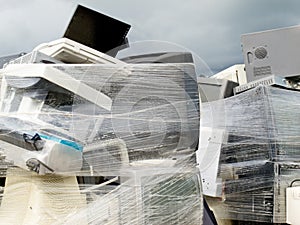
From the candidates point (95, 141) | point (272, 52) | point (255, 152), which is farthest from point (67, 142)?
point (272, 52)

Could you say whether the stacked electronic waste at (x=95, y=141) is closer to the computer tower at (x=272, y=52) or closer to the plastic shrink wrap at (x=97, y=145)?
the plastic shrink wrap at (x=97, y=145)

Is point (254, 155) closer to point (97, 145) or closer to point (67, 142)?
point (97, 145)

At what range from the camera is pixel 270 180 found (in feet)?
5.62

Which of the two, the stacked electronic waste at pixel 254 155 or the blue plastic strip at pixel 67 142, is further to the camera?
the stacked electronic waste at pixel 254 155

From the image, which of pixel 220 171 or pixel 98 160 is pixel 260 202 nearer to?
pixel 220 171

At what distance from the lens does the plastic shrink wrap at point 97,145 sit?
4.33 feet

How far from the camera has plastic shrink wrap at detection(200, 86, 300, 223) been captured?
5.63 ft

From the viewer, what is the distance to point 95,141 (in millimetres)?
1386

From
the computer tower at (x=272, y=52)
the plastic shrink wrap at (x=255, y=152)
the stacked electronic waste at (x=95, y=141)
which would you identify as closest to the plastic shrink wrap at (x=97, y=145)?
the stacked electronic waste at (x=95, y=141)

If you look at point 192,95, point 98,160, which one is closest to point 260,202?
point 192,95

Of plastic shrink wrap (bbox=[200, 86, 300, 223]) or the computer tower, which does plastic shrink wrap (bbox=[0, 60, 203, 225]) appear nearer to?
plastic shrink wrap (bbox=[200, 86, 300, 223])

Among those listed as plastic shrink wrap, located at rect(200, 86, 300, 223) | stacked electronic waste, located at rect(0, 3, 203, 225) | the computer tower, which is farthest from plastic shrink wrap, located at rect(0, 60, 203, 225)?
the computer tower

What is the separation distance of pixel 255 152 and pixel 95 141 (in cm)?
75

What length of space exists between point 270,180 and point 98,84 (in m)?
0.83
